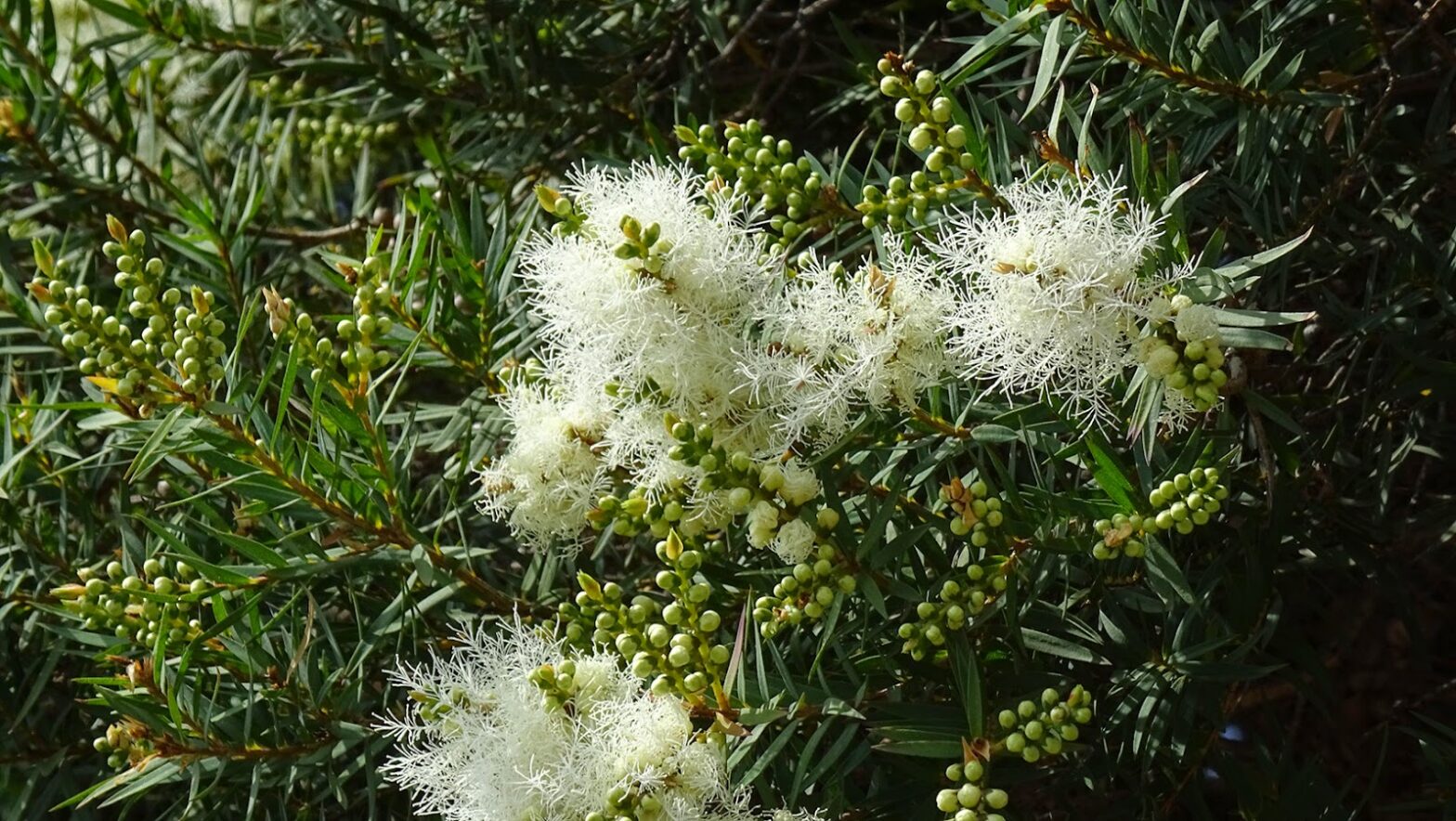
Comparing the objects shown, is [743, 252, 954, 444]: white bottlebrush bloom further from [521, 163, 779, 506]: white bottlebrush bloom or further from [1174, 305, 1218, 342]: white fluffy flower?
[1174, 305, 1218, 342]: white fluffy flower

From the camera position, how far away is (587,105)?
2.08m

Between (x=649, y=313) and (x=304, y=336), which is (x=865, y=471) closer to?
(x=649, y=313)

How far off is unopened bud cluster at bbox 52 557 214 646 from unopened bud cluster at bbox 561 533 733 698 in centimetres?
45

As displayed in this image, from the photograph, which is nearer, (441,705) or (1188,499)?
(1188,499)

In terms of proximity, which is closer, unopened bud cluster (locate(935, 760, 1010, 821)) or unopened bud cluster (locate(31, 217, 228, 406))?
unopened bud cluster (locate(935, 760, 1010, 821))

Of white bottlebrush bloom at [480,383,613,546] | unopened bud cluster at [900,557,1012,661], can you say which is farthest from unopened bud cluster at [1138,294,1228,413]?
white bottlebrush bloom at [480,383,613,546]

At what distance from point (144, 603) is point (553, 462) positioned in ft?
1.57

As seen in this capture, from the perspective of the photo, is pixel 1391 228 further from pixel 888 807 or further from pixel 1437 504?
pixel 888 807

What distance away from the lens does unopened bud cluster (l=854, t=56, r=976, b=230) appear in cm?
124

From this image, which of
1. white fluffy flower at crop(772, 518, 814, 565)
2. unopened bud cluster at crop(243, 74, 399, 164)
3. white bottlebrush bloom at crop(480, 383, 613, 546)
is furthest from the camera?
unopened bud cluster at crop(243, 74, 399, 164)

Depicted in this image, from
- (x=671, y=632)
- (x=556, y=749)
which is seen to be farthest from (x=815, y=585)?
(x=556, y=749)

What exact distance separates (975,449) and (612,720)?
483 mm

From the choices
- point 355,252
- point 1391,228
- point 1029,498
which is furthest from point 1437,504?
point 355,252

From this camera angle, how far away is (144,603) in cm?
143
